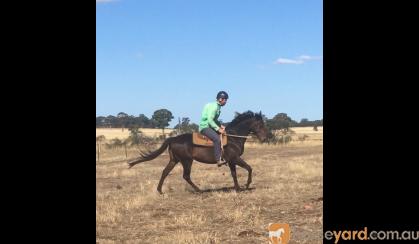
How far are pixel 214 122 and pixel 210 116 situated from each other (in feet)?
0.91

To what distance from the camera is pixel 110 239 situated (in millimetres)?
7410

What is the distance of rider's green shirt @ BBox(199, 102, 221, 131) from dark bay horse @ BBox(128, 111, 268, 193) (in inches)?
28.5

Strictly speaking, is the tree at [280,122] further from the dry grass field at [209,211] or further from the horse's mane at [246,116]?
the horse's mane at [246,116]

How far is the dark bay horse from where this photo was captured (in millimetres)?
12109

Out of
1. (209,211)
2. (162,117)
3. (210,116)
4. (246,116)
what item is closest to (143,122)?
(162,117)

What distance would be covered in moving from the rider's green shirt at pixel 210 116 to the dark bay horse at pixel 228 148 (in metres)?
0.72

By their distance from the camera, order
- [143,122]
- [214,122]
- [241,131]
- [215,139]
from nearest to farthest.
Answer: [214,122] < [215,139] < [241,131] < [143,122]

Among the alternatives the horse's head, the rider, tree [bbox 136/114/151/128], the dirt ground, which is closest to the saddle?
the rider

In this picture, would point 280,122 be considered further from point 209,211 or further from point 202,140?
point 209,211

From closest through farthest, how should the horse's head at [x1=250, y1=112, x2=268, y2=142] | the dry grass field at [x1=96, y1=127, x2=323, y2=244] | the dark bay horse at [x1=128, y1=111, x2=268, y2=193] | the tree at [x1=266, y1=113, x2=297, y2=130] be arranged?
the dry grass field at [x1=96, y1=127, x2=323, y2=244]
the dark bay horse at [x1=128, y1=111, x2=268, y2=193]
the horse's head at [x1=250, y1=112, x2=268, y2=142]
the tree at [x1=266, y1=113, x2=297, y2=130]

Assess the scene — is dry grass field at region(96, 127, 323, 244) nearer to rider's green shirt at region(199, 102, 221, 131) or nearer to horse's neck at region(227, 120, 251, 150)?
horse's neck at region(227, 120, 251, 150)

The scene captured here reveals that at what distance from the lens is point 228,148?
12.1 m
